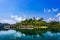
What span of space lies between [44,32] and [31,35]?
0.33 meters

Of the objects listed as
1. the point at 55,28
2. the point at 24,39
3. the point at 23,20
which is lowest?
the point at 24,39

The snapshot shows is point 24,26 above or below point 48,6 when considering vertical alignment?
below

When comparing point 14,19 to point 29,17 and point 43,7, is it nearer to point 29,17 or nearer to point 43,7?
point 29,17

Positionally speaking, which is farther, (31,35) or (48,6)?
(31,35)

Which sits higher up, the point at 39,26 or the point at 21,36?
the point at 39,26

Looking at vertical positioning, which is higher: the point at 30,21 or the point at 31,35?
the point at 30,21

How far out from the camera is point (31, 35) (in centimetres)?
312

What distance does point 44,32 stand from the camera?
3.13 m

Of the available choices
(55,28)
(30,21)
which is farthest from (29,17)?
(55,28)

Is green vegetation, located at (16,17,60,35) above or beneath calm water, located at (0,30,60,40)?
above

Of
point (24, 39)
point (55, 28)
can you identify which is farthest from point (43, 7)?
point (24, 39)

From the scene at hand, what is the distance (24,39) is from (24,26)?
31 cm

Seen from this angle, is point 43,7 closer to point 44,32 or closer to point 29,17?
point 29,17

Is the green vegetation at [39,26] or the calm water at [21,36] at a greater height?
the green vegetation at [39,26]
